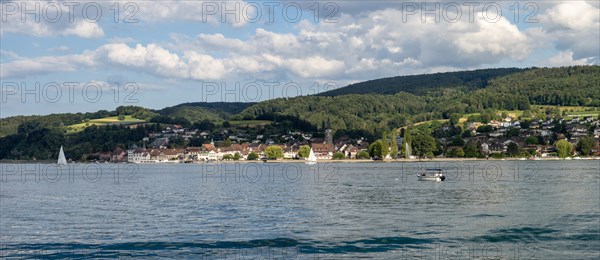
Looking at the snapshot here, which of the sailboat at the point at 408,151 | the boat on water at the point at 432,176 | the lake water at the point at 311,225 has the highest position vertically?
the sailboat at the point at 408,151

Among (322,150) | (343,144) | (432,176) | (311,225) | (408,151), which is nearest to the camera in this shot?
(311,225)

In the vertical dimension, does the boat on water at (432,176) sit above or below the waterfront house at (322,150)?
below

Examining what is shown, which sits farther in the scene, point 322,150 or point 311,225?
point 322,150

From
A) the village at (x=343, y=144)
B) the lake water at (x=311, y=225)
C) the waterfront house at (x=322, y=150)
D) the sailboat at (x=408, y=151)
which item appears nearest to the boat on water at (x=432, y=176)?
the lake water at (x=311, y=225)

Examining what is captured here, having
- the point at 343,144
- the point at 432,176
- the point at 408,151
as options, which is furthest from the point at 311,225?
the point at 343,144

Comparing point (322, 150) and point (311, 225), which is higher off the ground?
point (322, 150)

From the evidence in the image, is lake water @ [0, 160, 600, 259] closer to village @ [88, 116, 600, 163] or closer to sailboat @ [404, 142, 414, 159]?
sailboat @ [404, 142, 414, 159]

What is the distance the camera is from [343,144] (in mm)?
187750

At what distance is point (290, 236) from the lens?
3025 cm

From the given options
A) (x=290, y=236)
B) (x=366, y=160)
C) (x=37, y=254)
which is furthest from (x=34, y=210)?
(x=366, y=160)

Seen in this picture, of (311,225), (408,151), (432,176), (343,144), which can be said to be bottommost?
(311,225)

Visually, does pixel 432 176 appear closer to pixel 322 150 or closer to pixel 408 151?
pixel 408 151

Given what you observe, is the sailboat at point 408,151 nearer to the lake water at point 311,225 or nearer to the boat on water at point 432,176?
the boat on water at point 432,176

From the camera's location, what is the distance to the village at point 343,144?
15700cm
